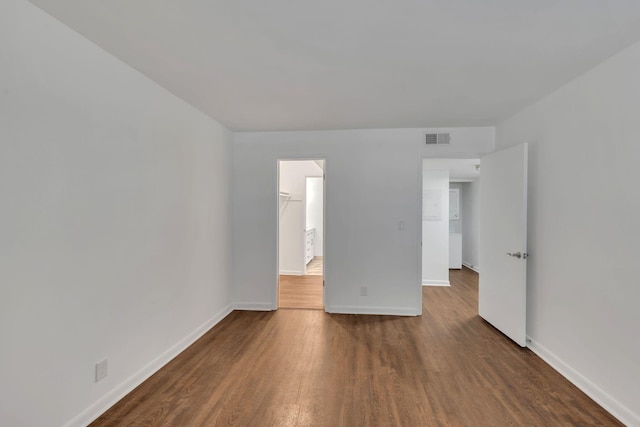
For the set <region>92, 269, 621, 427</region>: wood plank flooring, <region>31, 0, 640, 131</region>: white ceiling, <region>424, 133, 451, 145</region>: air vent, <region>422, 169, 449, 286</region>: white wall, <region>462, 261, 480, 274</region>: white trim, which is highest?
<region>31, 0, 640, 131</region>: white ceiling

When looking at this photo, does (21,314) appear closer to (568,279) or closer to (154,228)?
(154,228)

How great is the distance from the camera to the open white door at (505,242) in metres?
3.02

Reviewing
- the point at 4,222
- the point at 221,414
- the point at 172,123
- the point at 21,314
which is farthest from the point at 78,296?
the point at 172,123

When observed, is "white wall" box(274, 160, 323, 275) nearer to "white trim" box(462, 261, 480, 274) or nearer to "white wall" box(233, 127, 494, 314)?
"white wall" box(233, 127, 494, 314)

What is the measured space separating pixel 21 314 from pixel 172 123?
6.06 ft

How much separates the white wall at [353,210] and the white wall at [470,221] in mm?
3985

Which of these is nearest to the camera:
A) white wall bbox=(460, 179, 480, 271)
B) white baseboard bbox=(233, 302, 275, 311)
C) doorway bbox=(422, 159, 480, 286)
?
white baseboard bbox=(233, 302, 275, 311)

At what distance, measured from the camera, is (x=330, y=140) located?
408cm

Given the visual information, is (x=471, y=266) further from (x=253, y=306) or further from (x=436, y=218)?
(x=253, y=306)

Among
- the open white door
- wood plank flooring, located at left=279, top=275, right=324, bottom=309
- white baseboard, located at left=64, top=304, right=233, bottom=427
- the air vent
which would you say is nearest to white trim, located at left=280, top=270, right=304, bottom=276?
wood plank flooring, located at left=279, top=275, right=324, bottom=309

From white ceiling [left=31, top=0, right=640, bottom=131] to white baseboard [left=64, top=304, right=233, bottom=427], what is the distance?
2333 millimetres

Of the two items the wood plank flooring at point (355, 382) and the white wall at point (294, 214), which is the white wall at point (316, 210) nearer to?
the white wall at point (294, 214)

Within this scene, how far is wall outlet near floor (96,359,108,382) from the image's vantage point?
6.59 feet

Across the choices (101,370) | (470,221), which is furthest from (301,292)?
(470,221)
